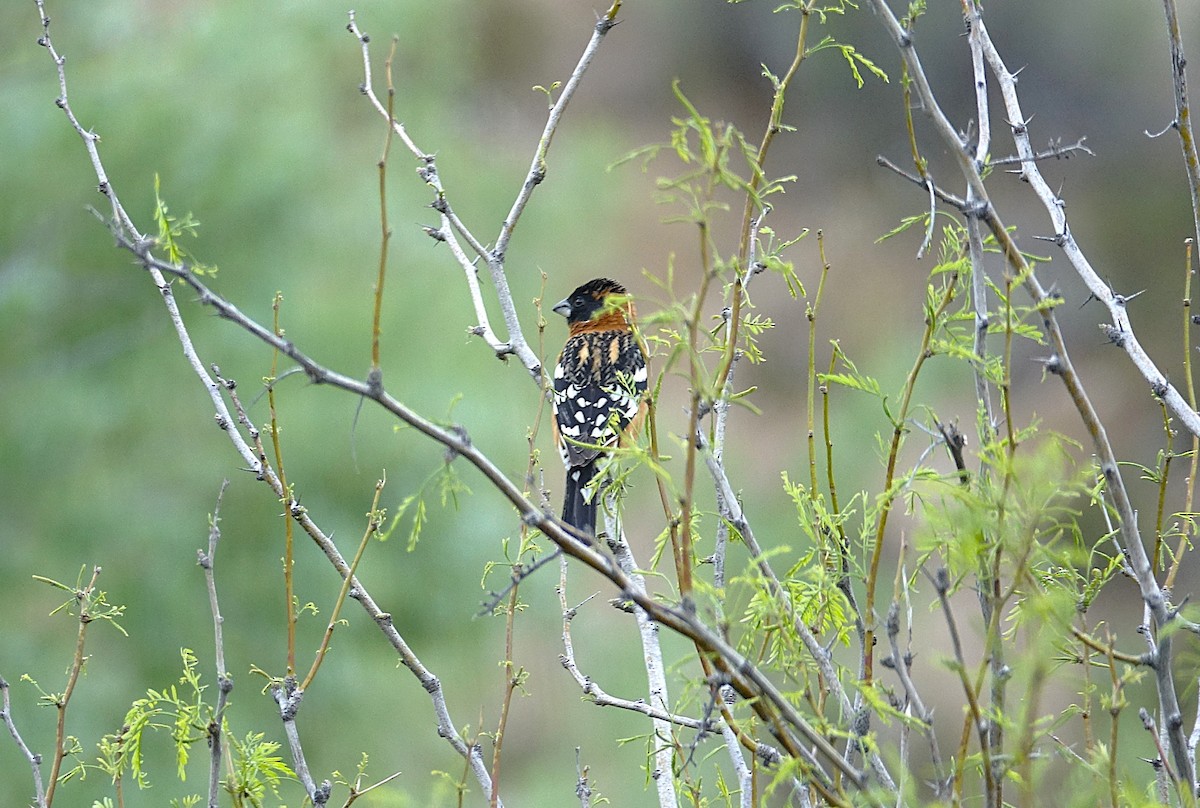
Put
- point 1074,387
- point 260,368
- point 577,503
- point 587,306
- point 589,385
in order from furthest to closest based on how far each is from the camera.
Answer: point 260,368
point 587,306
point 589,385
point 577,503
point 1074,387

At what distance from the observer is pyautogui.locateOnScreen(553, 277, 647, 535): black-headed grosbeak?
12.1 feet

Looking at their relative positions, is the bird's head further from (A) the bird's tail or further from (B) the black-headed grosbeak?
(A) the bird's tail

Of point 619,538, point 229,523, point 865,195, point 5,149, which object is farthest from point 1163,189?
point 619,538

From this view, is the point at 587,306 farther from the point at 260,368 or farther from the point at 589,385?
the point at 260,368

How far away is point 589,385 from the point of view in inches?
160

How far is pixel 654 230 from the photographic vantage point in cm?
2173

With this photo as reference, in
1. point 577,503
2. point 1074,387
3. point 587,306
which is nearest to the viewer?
point 1074,387

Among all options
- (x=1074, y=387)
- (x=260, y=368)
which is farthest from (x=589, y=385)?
(x=260, y=368)

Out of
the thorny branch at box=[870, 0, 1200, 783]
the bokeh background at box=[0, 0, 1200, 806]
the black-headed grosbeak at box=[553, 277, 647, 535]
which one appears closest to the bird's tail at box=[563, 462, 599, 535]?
the black-headed grosbeak at box=[553, 277, 647, 535]

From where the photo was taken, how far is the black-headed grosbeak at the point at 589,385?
12.1 feet

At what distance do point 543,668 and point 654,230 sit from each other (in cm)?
1008

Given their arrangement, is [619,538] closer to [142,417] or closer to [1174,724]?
[1174,724]

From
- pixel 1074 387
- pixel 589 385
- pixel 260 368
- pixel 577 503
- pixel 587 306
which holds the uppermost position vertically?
pixel 260 368

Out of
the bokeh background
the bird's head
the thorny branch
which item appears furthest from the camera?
the bokeh background
